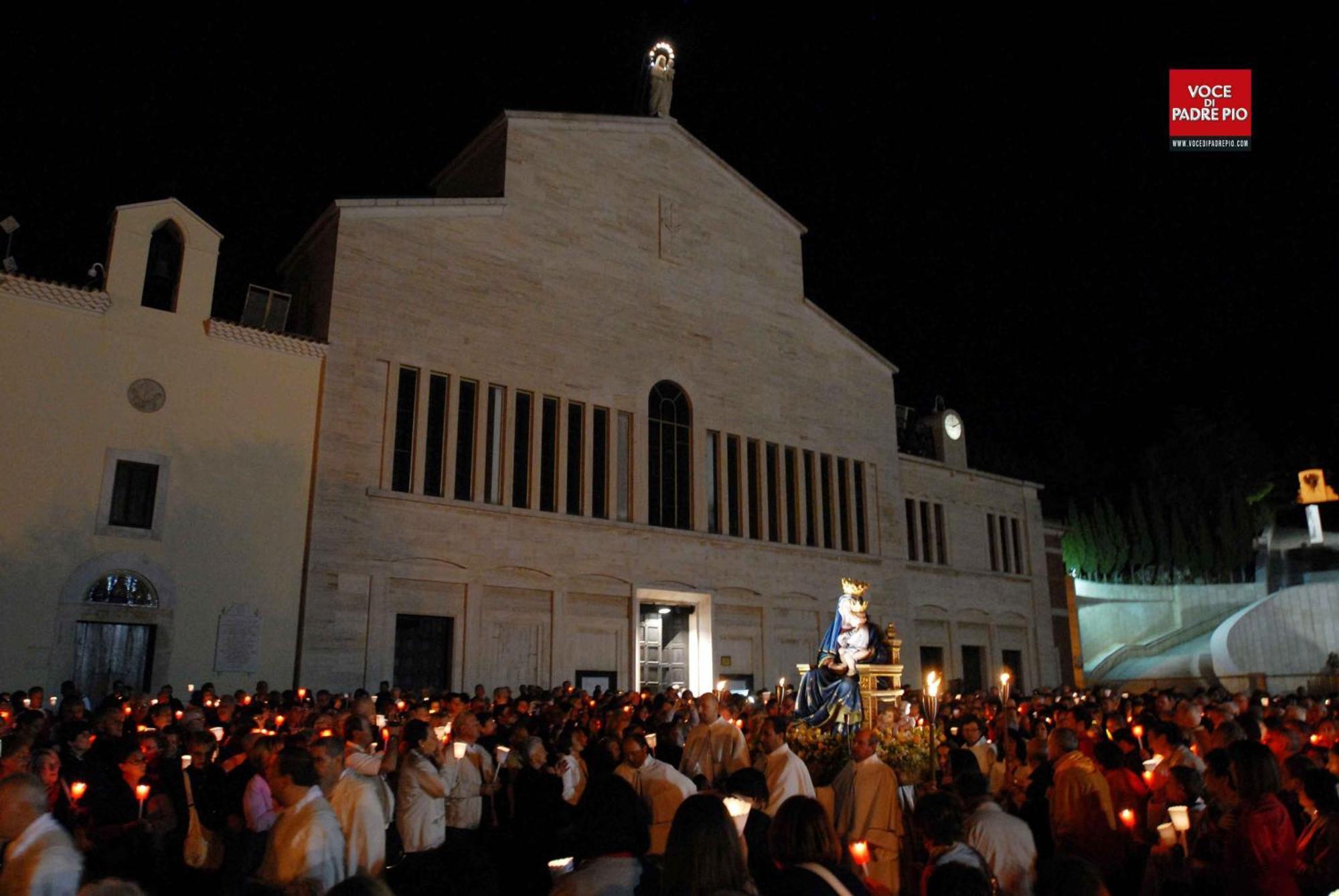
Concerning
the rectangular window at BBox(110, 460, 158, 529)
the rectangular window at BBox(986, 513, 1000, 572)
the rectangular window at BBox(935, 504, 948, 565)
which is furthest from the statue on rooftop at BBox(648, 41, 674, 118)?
the rectangular window at BBox(986, 513, 1000, 572)

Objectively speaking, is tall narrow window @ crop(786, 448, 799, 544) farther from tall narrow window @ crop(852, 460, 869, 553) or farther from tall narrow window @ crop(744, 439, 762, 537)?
tall narrow window @ crop(852, 460, 869, 553)

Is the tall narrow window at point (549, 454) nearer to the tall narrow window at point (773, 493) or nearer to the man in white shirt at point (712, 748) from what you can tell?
the tall narrow window at point (773, 493)

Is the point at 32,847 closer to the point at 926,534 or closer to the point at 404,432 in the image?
the point at 404,432

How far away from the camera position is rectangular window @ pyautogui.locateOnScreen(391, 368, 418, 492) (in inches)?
871

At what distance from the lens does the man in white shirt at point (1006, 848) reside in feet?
17.5

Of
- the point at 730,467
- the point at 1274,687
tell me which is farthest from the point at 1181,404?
the point at 730,467

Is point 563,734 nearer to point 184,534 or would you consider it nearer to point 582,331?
point 184,534

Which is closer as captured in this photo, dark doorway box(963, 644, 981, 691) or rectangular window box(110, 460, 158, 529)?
rectangular window box(110, 460, 158, 529)

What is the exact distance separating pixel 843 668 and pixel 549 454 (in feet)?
40.4

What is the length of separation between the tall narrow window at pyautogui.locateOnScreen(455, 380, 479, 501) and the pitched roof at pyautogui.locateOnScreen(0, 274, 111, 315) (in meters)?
7.67

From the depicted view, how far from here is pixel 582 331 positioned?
25.5 metres

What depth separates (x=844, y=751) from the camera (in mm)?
12172

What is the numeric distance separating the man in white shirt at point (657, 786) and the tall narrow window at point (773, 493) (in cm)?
2133

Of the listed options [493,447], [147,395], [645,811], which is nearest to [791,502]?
[493,447]
